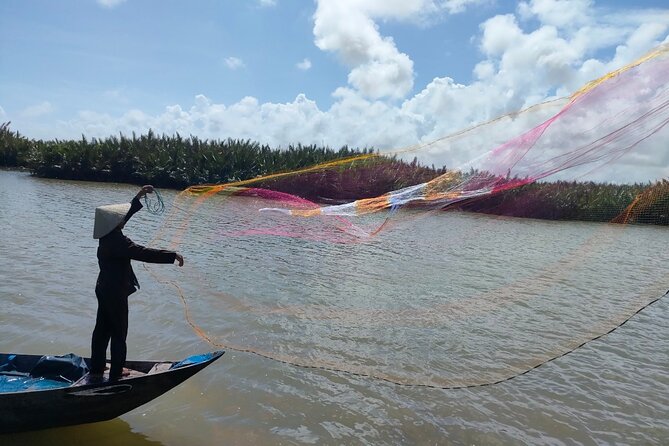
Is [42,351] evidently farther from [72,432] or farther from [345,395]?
[345,395]

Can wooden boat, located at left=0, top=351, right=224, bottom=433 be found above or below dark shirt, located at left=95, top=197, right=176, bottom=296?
below

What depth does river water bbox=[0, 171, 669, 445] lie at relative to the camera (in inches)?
204

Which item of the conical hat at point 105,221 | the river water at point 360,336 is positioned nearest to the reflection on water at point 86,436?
the river water at point 360,336

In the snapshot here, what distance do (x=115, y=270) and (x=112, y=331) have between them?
1.91 ft

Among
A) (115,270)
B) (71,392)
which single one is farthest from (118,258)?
(71,392)

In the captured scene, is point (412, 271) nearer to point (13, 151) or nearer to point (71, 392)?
point (71, 392)

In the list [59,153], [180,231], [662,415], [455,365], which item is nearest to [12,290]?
[180,231]

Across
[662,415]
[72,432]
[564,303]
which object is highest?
[564,303]

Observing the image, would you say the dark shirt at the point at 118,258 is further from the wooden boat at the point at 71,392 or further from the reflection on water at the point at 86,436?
the reflection on water at the point at 86,436

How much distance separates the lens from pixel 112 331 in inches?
186

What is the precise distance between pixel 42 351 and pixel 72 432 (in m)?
1.94

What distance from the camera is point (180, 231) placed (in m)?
11.0

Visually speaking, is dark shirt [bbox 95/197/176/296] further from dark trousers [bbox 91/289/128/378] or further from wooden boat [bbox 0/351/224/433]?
wooden boat [bbox 0/351/224/433]

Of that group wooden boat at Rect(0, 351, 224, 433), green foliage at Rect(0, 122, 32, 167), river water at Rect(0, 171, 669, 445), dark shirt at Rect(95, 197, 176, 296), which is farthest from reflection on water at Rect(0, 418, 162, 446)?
green foliage at Rect(0, 122, 32, 167)
